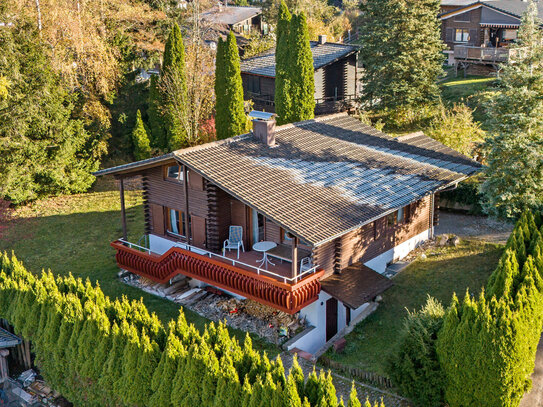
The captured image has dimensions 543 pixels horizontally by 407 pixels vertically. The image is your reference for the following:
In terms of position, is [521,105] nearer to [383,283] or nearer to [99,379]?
[383,283]

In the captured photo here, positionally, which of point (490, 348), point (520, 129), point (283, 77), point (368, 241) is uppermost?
point (283, 77)

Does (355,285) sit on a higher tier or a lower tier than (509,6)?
lower

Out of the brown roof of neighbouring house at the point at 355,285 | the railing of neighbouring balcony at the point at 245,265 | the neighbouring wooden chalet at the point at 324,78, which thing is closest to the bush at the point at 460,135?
the neighbouring wooden chalet at the point at 324,78

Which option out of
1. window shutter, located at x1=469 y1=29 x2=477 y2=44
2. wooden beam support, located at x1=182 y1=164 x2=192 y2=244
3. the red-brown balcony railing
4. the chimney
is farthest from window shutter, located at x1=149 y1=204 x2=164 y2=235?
window shutter, located at x1=469 y1=29 x2=477 y2=44

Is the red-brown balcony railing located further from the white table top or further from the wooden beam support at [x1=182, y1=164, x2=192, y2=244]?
the white table top

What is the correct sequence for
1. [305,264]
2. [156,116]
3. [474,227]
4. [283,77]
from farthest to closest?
[156,116] → [283,77] → [474,227] → [305,264]

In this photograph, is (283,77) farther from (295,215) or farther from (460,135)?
(295,215)

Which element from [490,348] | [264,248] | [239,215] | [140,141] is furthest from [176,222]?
[140,141]
